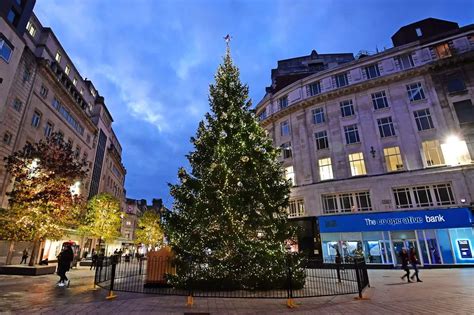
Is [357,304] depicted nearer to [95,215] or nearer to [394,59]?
[394,59]

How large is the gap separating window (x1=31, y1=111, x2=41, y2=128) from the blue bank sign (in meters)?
32.6

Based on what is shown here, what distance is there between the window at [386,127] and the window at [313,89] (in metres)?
8.22

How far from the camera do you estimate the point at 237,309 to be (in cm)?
845

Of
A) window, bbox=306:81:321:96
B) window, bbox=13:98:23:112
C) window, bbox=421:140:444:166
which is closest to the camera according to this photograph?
window, bbox=421:140:444:166

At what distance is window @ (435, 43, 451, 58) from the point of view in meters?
27.0

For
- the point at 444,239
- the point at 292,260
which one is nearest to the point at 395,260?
the point at 444,239

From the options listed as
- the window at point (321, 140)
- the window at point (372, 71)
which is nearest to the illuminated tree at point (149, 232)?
the window at point (321, 140)

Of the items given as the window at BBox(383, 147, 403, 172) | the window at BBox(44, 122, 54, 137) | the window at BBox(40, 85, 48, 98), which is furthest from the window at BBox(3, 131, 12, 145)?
the window at BBox(383, 147, 403, 172)

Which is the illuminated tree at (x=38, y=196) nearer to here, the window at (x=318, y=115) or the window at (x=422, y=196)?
the window at (x=318, y=115)

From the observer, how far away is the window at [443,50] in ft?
88.5

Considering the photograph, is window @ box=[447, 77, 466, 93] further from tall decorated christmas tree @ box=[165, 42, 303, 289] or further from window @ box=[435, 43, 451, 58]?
tall decorated christmas tree @ box=[165, 42, 303, 289]

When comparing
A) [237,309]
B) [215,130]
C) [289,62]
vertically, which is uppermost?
[289,62]

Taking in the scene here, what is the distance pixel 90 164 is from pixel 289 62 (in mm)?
39187

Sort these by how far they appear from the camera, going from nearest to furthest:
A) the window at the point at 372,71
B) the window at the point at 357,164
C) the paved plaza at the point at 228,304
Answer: the paved plaza at the point at 228,304 → the window at the point at 357,164 → the window at the point at 372,71
